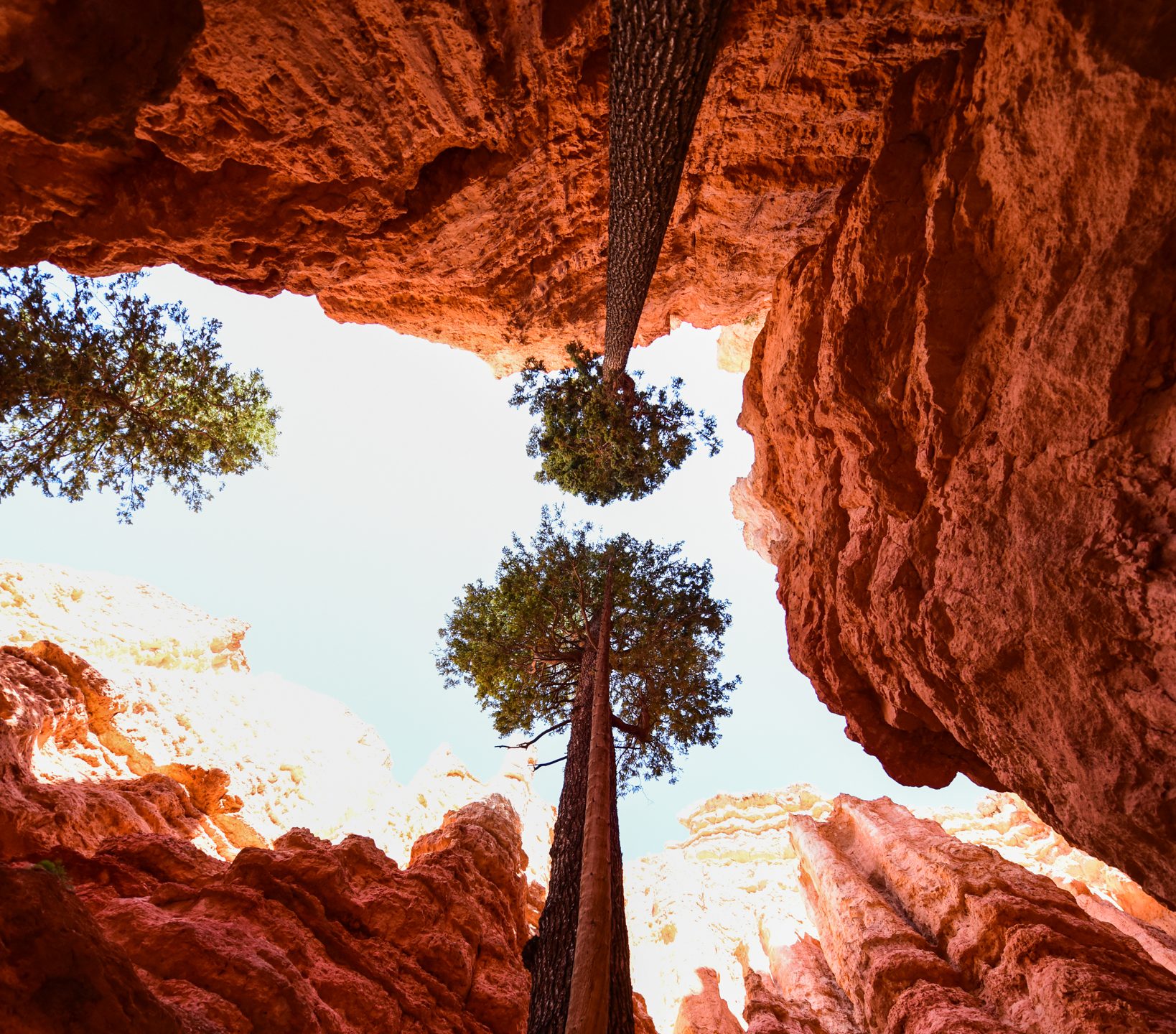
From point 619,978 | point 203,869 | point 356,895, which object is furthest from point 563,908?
point 203,869

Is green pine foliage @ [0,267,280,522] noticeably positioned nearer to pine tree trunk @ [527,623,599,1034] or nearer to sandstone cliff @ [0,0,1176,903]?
sandstone cliff @ [0,0,1176,903]

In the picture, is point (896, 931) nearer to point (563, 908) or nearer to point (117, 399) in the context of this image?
point (563, 908)

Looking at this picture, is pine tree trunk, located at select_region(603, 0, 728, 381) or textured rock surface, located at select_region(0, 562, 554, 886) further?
textured rock surface, located at select_region(0, 562, 554, 886)

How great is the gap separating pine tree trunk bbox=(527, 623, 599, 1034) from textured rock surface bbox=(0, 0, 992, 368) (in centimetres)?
789

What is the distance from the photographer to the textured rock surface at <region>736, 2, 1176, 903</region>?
411cm

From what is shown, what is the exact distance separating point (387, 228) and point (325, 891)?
9545 mm

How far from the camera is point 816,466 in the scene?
911cm

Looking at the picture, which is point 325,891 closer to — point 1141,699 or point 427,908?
point 427,908

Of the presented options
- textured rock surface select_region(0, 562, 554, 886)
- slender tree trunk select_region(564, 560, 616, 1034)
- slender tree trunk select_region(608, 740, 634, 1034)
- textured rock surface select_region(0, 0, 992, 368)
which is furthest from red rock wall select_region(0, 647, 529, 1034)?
textured rock surface select_region(0, 0, 992, 368)

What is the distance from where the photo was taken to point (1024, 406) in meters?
5.10

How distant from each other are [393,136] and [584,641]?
1009cm

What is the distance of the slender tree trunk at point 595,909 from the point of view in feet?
13.0

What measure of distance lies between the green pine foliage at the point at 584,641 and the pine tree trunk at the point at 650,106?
24.5 ft

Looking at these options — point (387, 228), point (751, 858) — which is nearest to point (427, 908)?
point (387, 228)
